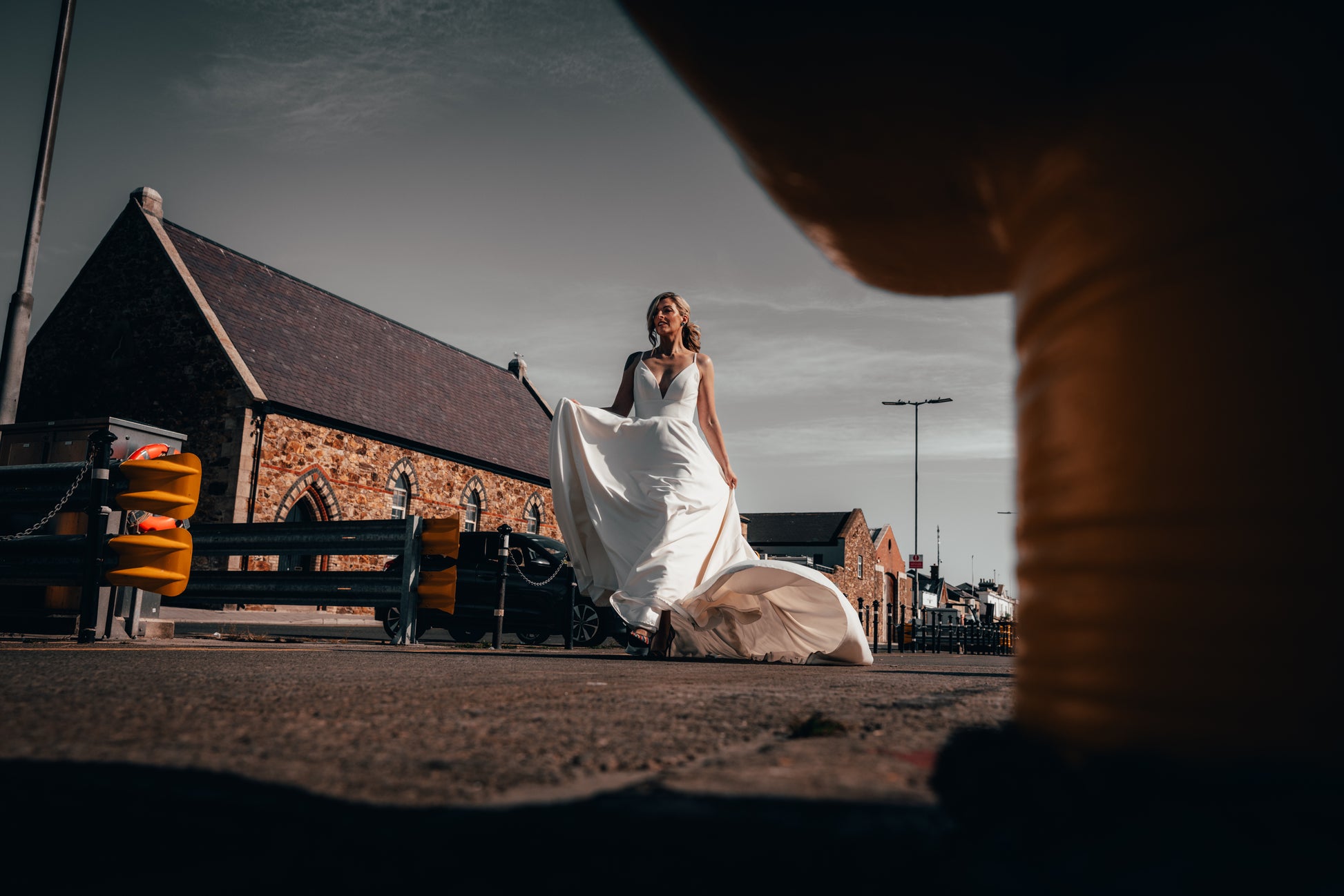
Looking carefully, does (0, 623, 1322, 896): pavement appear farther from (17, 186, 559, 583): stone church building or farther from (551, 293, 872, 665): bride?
(17, 186, 559, 583): stone church building

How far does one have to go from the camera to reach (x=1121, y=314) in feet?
4.41

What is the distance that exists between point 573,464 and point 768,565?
219 cm

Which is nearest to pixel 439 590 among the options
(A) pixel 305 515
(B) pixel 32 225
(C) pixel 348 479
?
(B) pixel 32 225

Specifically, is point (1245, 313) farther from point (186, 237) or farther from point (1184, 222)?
point (186, 237)

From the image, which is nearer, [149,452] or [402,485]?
[149,452]

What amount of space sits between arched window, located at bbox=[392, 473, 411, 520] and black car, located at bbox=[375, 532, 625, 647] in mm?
11686

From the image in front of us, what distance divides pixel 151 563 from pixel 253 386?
51.0 ft

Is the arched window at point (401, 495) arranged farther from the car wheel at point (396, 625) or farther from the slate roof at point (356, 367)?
the car wheel at point (396, 625)

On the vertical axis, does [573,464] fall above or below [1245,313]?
above

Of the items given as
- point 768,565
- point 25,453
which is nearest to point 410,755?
point 768,565

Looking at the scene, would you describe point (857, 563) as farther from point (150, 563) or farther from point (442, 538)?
point (150, 563)

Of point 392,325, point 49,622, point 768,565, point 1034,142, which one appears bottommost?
point 49,622

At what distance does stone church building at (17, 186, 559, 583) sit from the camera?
21109mm

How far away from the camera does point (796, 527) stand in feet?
197
